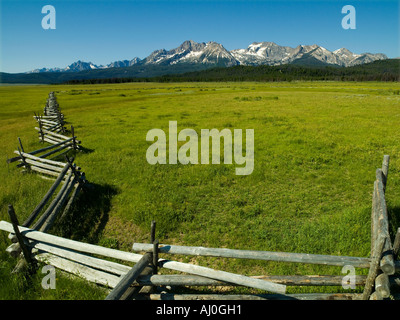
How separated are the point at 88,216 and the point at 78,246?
338 centimetres

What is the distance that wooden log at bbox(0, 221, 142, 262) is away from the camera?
492 cm

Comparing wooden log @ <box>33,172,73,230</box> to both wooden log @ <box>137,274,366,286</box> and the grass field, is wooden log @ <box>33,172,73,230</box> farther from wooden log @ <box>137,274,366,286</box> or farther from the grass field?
wooden log @ <box>137,274,366,286</box>

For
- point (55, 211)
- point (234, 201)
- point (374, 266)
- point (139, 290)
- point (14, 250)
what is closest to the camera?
point (374, 266)

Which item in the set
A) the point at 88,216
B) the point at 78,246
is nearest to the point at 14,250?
the point at 78,246

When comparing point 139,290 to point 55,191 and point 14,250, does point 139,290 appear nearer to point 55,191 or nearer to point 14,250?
point 14,250

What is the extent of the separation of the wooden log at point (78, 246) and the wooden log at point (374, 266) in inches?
176

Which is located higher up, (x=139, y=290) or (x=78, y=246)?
(x=78, y=246)

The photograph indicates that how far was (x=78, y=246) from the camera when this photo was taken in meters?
5.21

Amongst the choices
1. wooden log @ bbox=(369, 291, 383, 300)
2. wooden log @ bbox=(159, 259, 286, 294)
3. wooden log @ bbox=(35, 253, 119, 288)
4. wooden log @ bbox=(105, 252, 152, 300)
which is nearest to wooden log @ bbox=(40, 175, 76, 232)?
wooden log @ bbox=(35, 253, 119, 288)

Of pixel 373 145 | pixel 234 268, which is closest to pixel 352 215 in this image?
pixel 234 268

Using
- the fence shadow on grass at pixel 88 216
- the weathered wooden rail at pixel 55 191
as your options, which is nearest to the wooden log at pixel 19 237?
the weathered wooden rail at pixel 55 191

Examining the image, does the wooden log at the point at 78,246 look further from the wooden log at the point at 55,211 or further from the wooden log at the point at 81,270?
the wooden log at the point at 55,211

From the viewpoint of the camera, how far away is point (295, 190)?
392 inches
